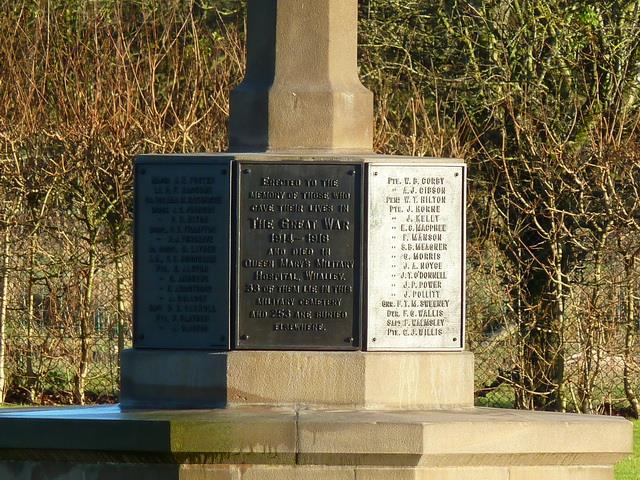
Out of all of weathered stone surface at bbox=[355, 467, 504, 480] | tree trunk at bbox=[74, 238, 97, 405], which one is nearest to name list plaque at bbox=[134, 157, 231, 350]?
weathered stone surface at bbox=[355, 467, 504, 480]

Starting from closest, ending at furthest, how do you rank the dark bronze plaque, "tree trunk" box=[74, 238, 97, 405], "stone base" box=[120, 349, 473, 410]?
"stone base" box=[120, 349, 473, 410]
the dark bronze plaque
"tree trunk" box=[74, 238, 97, 405]

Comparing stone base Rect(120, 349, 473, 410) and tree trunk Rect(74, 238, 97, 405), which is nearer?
stone base Rect(120, 349, 473, 410)

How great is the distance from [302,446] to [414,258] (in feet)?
4.24

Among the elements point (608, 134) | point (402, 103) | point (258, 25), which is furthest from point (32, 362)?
point (258, 25)

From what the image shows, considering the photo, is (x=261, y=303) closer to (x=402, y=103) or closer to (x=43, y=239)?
(x=43, y=239)

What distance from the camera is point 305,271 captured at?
7477 mm

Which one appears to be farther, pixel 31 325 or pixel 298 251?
pixel 31 325

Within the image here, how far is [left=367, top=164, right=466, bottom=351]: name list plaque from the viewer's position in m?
7.46

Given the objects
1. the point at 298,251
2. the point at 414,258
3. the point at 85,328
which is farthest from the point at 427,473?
the point at 85,328

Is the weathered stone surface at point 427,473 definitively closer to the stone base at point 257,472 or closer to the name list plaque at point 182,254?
the stone base at point 257,472

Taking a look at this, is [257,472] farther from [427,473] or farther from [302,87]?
[302,87]

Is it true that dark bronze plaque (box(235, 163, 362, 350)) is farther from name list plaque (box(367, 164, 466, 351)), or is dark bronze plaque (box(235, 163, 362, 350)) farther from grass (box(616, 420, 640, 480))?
grass (box(616, 420, 640, 480))

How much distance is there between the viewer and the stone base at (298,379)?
725cm

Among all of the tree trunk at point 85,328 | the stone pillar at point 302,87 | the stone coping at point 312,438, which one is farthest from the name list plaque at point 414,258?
the tree trunk at point 85,328
